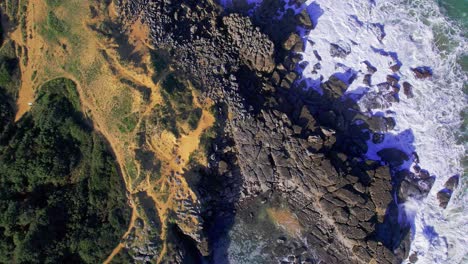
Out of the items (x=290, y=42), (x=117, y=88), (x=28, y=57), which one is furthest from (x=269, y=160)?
(x=28, y=57)

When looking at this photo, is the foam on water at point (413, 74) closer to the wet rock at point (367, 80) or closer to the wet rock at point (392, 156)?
the wet rock at point (367, 80)

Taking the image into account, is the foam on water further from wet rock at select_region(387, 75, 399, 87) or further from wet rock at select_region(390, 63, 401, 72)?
wet rock at select_region(387, 75, 399, 87)

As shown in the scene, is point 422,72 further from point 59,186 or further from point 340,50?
point 59,186

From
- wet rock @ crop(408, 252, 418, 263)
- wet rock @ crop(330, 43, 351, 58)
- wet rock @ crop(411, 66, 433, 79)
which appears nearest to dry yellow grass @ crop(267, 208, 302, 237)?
wet rock @ crop(408, 252, 418, 263)

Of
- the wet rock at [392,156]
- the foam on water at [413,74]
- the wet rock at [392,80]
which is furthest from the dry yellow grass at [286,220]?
the wet rock at [392,80]

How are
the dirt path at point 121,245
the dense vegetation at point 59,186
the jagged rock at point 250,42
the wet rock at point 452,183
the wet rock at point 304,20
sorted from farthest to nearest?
the wet rock at point 304,20 → the wet rock at point 452,183 → the jagged rock at point 250,42 → the dirt path at point 121,245 → the dense vegetation at point 59,186

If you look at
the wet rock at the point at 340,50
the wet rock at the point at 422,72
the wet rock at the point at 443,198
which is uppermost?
the wet rock at the point at 422,72

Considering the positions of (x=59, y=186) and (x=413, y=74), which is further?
(x=413, y=74)

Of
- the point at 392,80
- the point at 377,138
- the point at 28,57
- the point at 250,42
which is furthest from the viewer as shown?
the point at 392,80

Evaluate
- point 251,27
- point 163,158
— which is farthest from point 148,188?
point 251,27
